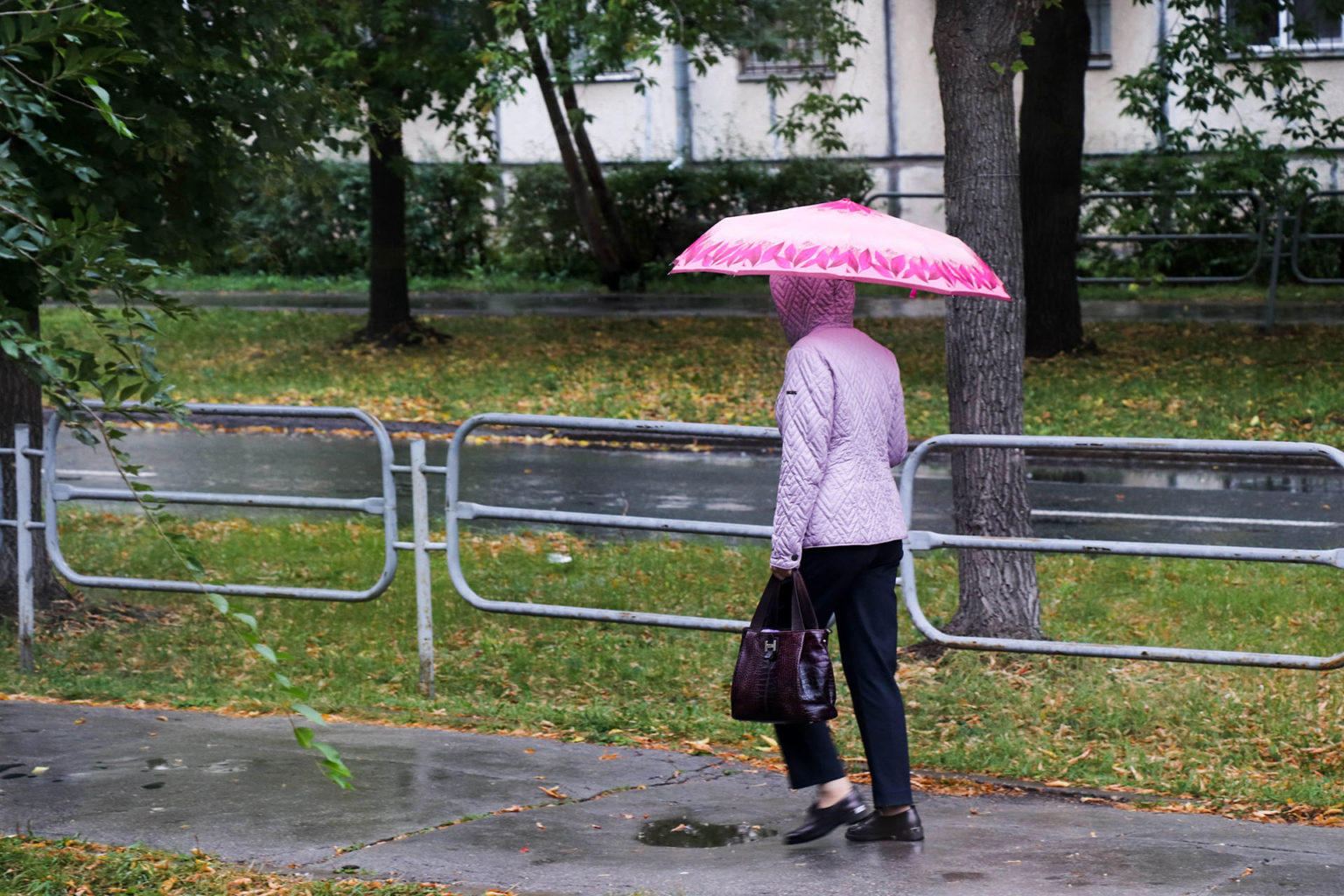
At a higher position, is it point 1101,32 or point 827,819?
point 1101,32

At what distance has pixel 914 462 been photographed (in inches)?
246

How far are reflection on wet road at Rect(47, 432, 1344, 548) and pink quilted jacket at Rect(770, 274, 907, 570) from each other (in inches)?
219

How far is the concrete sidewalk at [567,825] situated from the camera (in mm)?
4613

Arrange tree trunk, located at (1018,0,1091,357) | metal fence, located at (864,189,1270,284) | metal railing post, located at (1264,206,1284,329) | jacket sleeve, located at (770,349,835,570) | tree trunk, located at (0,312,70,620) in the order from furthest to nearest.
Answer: metal fence, located at (864,189,1270,284)
metal railing post, located at (1264,206,1284,329)
tree trunk, located at (1018,0,1091,357)
tree trunk, located at (0,312,70,620)
jacket sleeve, located at (770,349,835,570)

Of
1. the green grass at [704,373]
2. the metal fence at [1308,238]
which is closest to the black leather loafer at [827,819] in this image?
the green grass at [704,373]

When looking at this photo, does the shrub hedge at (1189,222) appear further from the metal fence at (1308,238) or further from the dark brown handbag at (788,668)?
the dark brown handbag at (788,668)

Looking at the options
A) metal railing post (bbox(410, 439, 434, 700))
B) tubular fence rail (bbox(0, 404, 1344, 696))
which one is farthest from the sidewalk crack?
metal railing post (bbox(410, 439, 434, 700))

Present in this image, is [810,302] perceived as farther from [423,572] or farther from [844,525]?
[423,572]

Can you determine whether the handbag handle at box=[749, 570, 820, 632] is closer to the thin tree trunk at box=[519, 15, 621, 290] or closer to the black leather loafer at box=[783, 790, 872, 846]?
the black leather loafer at box=[783, 790, 872, 846]

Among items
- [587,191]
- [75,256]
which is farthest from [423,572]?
[587,191]

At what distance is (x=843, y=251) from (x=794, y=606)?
1.08 m

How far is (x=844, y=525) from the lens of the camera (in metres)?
4.94

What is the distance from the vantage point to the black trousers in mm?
5008

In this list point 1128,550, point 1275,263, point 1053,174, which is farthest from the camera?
point 1275,263
